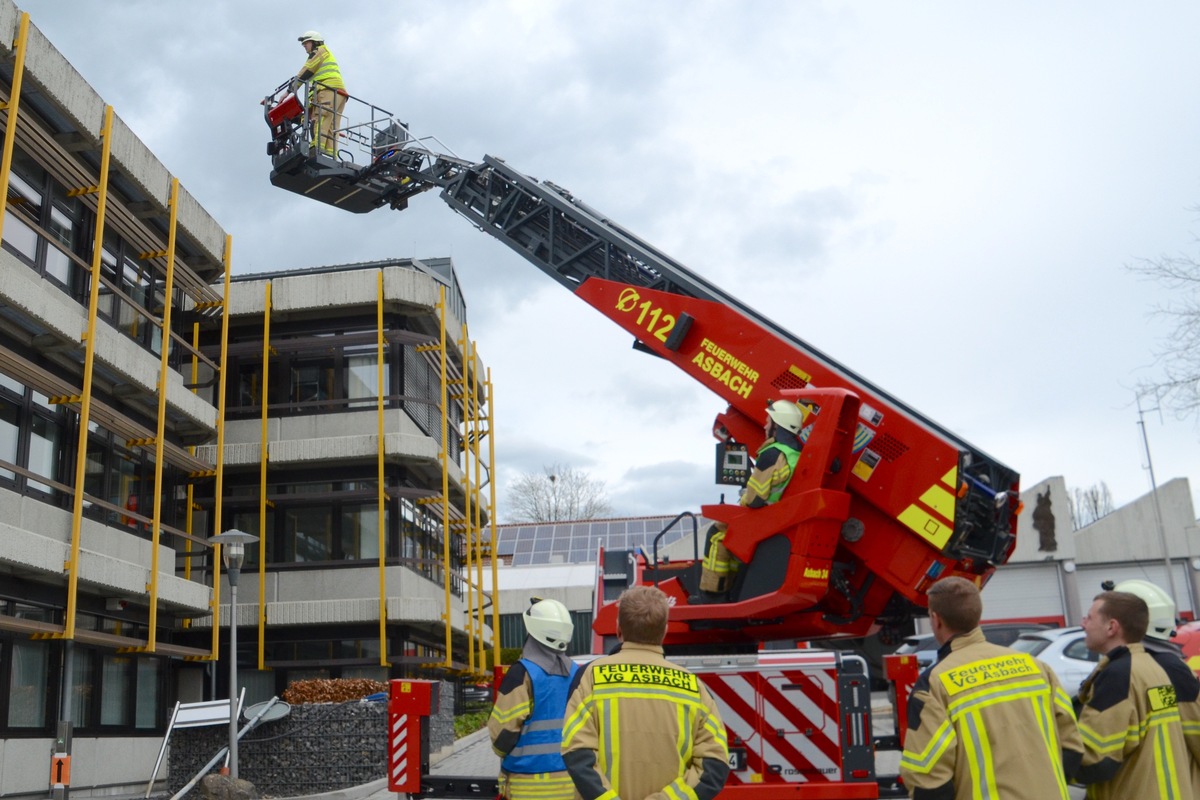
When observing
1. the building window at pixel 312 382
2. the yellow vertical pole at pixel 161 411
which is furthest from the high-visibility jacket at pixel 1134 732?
the building window at pixel 312 382

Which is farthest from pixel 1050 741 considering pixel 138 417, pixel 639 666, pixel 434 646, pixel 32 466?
pixel 434 646

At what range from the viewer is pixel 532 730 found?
19.7 feet

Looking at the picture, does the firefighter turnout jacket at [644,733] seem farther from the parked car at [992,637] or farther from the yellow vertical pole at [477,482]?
the yellow vertical pole at [477,482]

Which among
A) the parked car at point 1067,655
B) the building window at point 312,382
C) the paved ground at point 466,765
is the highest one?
the building window at point 312,382

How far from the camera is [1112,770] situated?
16.9 ft

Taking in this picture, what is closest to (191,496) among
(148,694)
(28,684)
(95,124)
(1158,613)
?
(148,694)

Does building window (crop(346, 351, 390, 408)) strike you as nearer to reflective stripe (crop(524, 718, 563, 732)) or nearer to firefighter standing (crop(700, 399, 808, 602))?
firefighter standing (crop(700, 399, 808, 602))

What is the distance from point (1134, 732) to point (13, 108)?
12.9 metres

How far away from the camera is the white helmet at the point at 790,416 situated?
9.02 m

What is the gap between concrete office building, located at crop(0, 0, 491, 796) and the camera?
14.1 metres

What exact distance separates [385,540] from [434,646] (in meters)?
4.36

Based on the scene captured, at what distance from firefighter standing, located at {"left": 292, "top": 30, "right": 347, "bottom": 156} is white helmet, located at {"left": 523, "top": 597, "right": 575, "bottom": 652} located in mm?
10020

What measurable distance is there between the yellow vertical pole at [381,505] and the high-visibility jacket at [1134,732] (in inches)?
623

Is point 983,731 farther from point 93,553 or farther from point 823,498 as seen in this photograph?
point 93,553
